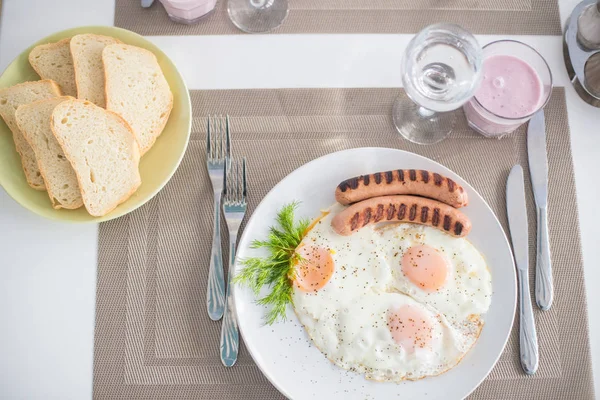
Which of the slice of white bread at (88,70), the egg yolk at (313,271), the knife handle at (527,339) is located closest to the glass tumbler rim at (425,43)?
the egg yolk at (313,271)

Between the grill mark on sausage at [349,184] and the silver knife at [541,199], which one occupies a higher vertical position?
the grill mark on sausage at [349,184]

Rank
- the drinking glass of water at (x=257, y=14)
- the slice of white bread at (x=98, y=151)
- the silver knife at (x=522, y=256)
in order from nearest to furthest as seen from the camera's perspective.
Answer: the slice of white bread at (x=98, y=151), the silver knife at (x=522, y=256), the drinking glass of water at (x=257, y=14)

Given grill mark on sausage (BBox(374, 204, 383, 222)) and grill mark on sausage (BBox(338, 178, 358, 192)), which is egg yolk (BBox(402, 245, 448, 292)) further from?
grill mark on sausage (BBox(338, 178, 358, 192))

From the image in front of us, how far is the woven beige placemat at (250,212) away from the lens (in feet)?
7.11

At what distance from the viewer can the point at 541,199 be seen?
2.26 meters

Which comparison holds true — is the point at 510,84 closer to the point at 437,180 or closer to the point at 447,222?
the point at 437,180

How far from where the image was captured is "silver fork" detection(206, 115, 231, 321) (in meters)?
2.16

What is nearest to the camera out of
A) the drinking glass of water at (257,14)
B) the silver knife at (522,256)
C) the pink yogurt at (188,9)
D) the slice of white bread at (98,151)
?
the slice of white bread at (98,151)

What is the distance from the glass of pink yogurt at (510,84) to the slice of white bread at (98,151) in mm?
1367

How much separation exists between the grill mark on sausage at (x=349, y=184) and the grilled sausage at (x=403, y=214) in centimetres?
7

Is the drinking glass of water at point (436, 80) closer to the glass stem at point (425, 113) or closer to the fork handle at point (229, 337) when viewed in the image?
the glass stem at point (425, 113)

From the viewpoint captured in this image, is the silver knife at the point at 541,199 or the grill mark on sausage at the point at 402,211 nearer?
the grill mark on sausage at the point at 402,211

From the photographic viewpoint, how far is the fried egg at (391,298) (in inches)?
81.6

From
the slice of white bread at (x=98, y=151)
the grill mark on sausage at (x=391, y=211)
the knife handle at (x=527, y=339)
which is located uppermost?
the slice of white bread at (x=98, y=151)
